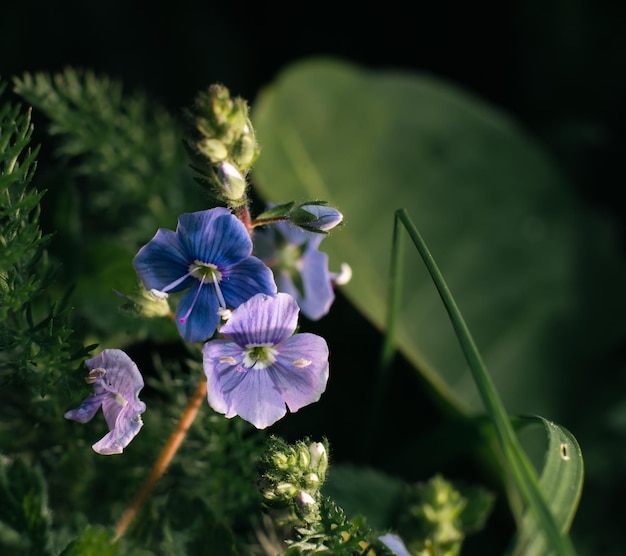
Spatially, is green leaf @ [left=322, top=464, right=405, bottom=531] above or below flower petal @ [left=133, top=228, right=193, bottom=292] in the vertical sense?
below

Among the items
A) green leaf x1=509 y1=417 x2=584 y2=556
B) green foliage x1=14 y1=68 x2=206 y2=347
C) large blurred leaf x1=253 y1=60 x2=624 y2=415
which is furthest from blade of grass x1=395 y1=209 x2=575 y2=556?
large blurred leaf x1=253 y1=60 x2=624 y2=415

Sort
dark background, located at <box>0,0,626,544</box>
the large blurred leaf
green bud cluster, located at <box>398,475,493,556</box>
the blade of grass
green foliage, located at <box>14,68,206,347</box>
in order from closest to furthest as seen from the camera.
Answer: the blade of grass < green bud cluster, located at <box>398,475,493,556</box> < green foliage, located at <box>14,68,206,347</box> < the large blurred leaf < dark background, located at <box>0,0,626,544</box>

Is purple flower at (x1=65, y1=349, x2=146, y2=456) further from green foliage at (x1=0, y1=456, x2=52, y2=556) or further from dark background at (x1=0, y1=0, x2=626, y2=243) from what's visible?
dark background at (x1=0, y1=0, x2=626, y2=243)

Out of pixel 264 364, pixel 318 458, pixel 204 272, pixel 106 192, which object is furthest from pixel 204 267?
pixel 106 192

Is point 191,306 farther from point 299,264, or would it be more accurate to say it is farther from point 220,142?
point 299,264

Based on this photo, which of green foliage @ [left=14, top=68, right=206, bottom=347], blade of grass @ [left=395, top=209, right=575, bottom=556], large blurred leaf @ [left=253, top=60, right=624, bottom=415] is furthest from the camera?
large blurred leaf @ [left=253, top=60, right=624, bottom=415]

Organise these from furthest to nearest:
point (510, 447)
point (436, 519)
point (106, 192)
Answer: point (106, 192) < point (436, 519) < point (510, 447)
